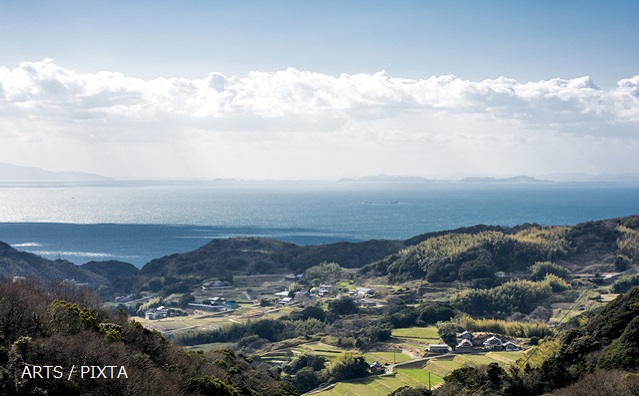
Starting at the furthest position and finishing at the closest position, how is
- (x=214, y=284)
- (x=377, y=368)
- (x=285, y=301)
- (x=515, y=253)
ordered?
(x=214, y=284), (x=515, y=253), (x=285, y=301), (x=377, y=368)

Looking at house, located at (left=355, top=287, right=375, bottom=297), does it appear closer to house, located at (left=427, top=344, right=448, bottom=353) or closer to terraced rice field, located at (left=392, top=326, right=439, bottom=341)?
terraced rice field, located at (left=392, top=326, right=439, bottom=341)

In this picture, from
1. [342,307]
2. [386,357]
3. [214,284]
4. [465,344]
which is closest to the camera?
[386,357]

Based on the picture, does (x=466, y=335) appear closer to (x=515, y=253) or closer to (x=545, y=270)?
(x=545, y=270)

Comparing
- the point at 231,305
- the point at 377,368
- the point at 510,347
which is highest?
the point at 510,347

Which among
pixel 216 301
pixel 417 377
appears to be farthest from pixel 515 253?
pixel 417 377

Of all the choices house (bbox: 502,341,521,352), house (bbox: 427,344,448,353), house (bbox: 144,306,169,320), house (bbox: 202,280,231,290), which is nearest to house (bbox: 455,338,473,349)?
house (bbox: 427,344,448,353)

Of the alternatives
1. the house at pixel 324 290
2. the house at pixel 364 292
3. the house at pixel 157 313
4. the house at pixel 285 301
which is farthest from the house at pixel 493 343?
the house at pixel 157 313

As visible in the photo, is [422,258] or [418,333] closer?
[418,333]

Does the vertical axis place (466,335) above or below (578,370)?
below

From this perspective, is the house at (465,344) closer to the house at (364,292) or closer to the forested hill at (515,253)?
the forested hill at (515,253)
